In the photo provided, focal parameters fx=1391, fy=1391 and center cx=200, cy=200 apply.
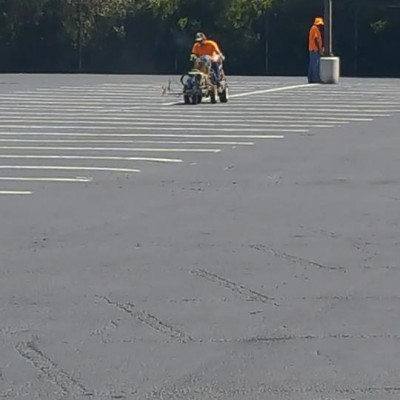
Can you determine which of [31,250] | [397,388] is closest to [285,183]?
[31,250]

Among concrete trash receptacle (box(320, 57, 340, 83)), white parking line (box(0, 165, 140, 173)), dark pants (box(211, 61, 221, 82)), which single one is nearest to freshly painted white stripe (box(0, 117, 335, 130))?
dark pants (box(211, 61, 221, 82))

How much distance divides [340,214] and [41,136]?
9.79 meters

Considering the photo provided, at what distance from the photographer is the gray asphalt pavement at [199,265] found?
308 inches

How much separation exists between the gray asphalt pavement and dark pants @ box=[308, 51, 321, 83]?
1597 cm

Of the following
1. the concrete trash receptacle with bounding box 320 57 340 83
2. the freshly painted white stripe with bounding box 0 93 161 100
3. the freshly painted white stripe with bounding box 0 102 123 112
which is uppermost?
the concrete trash receptacle with bounding box 320 57 340 83

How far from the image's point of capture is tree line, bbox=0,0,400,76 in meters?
48.3

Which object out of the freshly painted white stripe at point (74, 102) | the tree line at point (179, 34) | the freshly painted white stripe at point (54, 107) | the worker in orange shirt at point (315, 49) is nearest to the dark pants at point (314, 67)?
the worker in orange shirt at point (315, 49)

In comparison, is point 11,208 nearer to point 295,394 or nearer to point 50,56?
point 295,394

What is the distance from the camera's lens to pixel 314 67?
132ft

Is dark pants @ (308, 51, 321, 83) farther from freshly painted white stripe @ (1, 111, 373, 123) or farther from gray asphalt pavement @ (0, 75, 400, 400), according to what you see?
gray asphalt pavement @ (0, 75, 400, 400)

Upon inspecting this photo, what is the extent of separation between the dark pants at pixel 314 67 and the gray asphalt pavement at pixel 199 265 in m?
16.0

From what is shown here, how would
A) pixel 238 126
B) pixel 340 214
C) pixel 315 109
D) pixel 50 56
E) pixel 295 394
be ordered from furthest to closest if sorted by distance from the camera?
pixel 50 56 → pixel 315 109 → pixel 238 126 → pixel 340 214 → pixel 295 394

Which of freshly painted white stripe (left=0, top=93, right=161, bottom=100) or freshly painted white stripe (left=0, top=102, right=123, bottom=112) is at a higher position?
freshly painted white stripe (left=0, top=102, right=123, bottom=112)

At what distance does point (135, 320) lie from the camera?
359 inches
